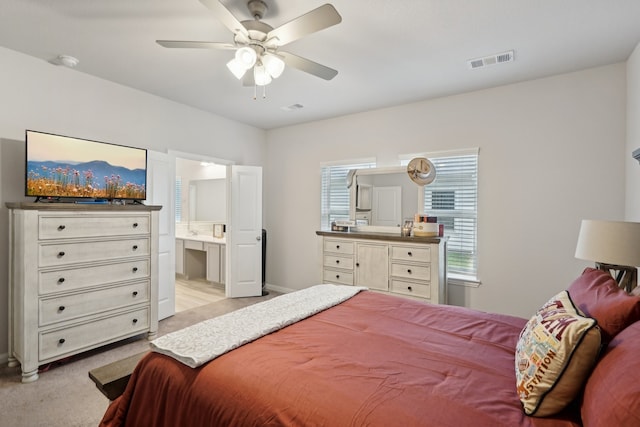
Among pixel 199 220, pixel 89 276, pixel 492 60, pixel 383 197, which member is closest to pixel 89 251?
pixel 89 276

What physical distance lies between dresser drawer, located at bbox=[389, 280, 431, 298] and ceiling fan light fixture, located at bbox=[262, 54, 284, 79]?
2395 mm

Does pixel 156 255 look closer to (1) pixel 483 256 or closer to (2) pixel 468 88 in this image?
(1) pixel 483 256

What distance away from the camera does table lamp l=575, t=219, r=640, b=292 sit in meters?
1.69

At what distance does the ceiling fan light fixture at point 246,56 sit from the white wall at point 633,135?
117 inches

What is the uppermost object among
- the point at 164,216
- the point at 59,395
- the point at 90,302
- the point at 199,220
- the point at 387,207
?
the point at 387,207

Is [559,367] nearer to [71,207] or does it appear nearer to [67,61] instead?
[71,207]

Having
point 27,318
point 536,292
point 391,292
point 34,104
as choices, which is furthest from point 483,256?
point 34,104

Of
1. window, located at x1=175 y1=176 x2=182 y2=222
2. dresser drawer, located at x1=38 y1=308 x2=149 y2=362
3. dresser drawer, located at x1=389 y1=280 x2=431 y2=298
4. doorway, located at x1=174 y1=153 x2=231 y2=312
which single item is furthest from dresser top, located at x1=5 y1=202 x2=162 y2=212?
window, located at x1=175 y1=176 x2=182 y2=222

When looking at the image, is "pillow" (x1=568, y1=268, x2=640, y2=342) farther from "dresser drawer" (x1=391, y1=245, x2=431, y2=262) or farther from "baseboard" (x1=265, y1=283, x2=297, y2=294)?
"baseboard" (x1=265, y1=283, x2=297, y2=294)

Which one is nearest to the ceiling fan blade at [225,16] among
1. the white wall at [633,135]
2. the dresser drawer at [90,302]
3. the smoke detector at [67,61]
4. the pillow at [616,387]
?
the smoke detector at [67,61]

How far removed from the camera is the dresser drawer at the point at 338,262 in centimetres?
370

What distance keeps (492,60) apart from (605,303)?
2354 mm

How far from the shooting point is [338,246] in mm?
3773

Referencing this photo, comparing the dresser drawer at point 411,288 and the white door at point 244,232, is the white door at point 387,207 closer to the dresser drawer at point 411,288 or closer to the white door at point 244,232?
the dresser drawer at point 411,288
